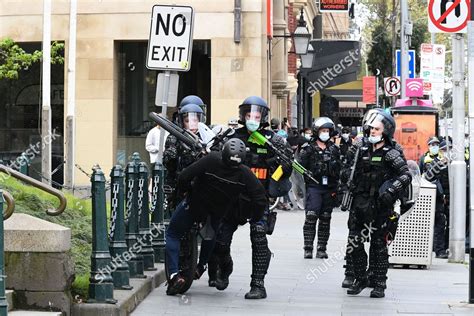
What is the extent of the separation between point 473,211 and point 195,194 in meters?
2.62

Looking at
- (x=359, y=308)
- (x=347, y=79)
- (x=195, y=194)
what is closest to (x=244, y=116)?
(x=195, y=194)

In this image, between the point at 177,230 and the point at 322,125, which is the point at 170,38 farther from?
the point at 322,125

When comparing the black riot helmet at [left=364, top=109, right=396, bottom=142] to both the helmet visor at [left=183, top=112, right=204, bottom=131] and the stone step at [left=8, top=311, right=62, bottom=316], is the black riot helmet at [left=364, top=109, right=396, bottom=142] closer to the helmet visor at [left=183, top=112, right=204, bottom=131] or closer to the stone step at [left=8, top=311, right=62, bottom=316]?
the helmet visor at [left=183, top=112, right=204, bottom=131]

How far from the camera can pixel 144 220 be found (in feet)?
41.0

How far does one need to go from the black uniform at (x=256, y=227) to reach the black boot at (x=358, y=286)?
3.40 ft

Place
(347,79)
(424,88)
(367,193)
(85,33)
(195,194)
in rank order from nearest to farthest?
1. (195,194)
2. (367,193)
3. (85,33)
4. (424,88)
5. (347,79)

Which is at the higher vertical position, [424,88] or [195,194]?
[424,88]

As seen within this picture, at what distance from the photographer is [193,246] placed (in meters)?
11.5

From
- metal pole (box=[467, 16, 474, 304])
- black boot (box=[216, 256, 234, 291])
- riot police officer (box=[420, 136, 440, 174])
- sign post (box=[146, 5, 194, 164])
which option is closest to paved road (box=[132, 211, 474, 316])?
black boot (box=[216, 256, 234, 291])

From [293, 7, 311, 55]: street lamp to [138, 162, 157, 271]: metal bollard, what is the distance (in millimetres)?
16953

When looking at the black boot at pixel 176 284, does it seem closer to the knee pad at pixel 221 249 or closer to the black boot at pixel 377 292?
the knee pad at pixel 221 249

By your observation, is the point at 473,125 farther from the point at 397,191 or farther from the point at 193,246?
the point at 193,246

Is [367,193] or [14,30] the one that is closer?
[367,193]

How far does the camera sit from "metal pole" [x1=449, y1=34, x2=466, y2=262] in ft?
51.9
